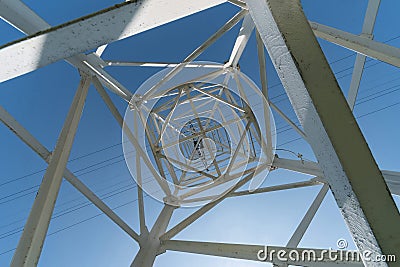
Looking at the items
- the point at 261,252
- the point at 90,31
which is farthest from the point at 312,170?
the point at 90,31

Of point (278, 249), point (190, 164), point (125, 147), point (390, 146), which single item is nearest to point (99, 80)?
point (125, 147)

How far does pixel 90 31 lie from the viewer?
2094 mm

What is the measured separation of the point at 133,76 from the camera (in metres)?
10.8

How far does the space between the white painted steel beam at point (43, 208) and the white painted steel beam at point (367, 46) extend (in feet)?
11.7

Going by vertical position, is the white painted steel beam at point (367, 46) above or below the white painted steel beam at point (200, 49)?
below

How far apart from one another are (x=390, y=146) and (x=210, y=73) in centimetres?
535

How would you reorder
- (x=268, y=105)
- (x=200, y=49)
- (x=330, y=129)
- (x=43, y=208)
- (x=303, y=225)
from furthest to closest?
(x=268, y=105) → (x=200, y=49) → (x=303, y=225) → (x=43, y=208) → (x=330, y=129)

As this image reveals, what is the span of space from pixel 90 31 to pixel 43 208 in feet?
5.97

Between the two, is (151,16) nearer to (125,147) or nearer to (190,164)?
(125,147)

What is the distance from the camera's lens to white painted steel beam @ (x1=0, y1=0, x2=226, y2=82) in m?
2.07

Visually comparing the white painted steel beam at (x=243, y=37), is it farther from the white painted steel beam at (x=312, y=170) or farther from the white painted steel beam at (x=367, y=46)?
the white painted steel beam at (x=367, y=46)

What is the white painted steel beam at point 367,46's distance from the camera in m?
4.25

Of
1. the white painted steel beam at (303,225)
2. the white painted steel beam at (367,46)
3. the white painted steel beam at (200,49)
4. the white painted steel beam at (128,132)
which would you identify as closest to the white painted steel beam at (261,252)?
the white painted steel beam at (303,225)

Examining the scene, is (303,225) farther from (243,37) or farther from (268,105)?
(243,37)
